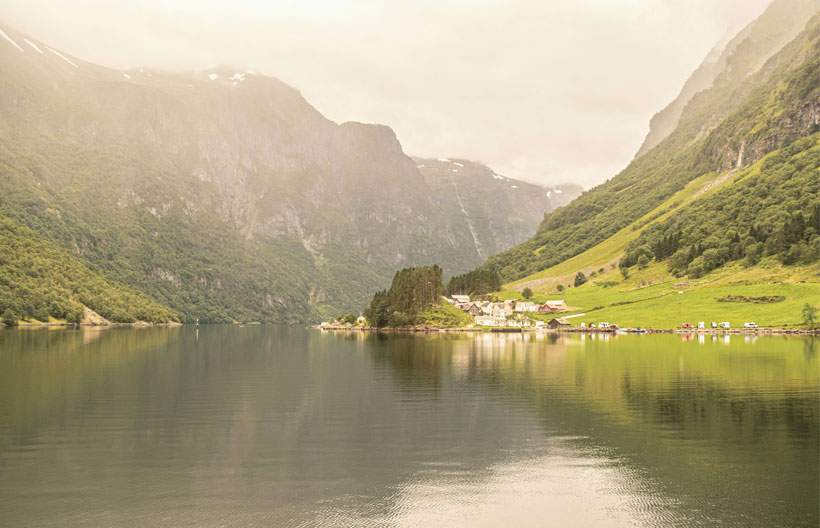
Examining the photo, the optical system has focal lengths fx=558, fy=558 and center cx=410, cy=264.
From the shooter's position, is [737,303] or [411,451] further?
[737,303]

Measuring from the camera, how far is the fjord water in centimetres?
2151

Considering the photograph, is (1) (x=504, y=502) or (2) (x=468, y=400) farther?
(2) (x=468, y=400)

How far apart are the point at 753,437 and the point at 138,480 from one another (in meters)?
32.7

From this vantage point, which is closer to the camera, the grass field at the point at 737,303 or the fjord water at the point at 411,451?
the fjord water at the point at 411,451

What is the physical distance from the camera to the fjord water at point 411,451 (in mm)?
21508

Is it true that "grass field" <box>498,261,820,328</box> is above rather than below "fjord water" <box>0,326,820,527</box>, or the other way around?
above

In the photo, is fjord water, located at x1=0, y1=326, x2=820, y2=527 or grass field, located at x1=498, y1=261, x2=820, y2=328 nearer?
fjord water, located at x1=0, y1=326, x2=820, y2=527

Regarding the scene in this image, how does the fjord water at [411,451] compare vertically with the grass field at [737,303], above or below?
below

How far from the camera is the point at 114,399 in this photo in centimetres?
4459

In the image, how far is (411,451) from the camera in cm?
2995

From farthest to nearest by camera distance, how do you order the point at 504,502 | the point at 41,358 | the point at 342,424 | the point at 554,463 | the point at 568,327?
the point at 568,327 → the point at 41,358 → the point at 342,424 → the point at 554,463 → the point at 504,502

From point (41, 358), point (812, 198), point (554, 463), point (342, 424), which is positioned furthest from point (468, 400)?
point (812, 198)

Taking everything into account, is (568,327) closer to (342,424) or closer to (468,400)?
(468,400)

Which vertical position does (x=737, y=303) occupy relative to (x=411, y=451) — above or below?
above
